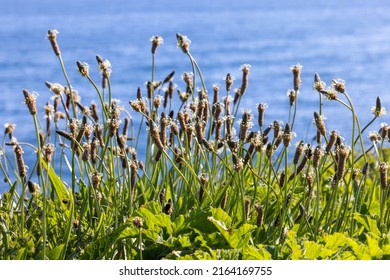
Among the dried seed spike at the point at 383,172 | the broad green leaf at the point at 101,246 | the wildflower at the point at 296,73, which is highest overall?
the wildflower at the point at 296,73

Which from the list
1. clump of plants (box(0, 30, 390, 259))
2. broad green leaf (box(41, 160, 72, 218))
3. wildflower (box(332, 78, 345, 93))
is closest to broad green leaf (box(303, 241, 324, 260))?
clump of plants (box(0, 30, 390, 259))

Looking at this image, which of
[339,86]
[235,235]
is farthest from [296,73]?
[235,235]

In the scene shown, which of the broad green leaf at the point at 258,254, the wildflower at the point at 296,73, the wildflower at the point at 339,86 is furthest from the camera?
the wildflower at the point at 296,73

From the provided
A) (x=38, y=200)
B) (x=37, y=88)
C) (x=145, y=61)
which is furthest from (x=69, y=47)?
(x=38, y=200)

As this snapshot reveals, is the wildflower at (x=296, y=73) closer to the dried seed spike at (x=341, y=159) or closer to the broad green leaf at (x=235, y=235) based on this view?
the dried seed spike at (x=341, y=159)

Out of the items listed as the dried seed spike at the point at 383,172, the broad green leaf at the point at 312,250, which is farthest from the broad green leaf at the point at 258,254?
the dried seed spike at the point at 383,172

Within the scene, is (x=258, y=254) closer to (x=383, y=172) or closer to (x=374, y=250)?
(x=374, y=250)

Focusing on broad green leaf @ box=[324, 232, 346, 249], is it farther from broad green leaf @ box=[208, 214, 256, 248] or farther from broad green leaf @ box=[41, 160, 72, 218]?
broad green leaf @ box=[41, 160, 72, 218]

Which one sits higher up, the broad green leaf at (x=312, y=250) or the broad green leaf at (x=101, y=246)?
the broad green leaf at (x=312, y=250)

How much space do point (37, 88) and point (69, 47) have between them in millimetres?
4795

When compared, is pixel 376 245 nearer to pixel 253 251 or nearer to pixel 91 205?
→ pixel 253 251

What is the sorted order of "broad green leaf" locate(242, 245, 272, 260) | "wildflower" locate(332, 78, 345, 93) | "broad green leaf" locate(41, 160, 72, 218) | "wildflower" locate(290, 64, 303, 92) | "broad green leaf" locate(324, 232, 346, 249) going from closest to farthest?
"broad green leaf" locate(242, 245, 272, 260), "broad green leaf" locate(324, 232, 346, 249), "wildflower" locate(332, 78, 345, 93), "wildflower" locate(290, 64, 303, 92), "broad green leaf" locate(41, 160, 72, 218)

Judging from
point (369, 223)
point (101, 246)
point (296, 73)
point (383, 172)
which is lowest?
point (101, 246)

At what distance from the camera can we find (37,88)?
12492 mm
